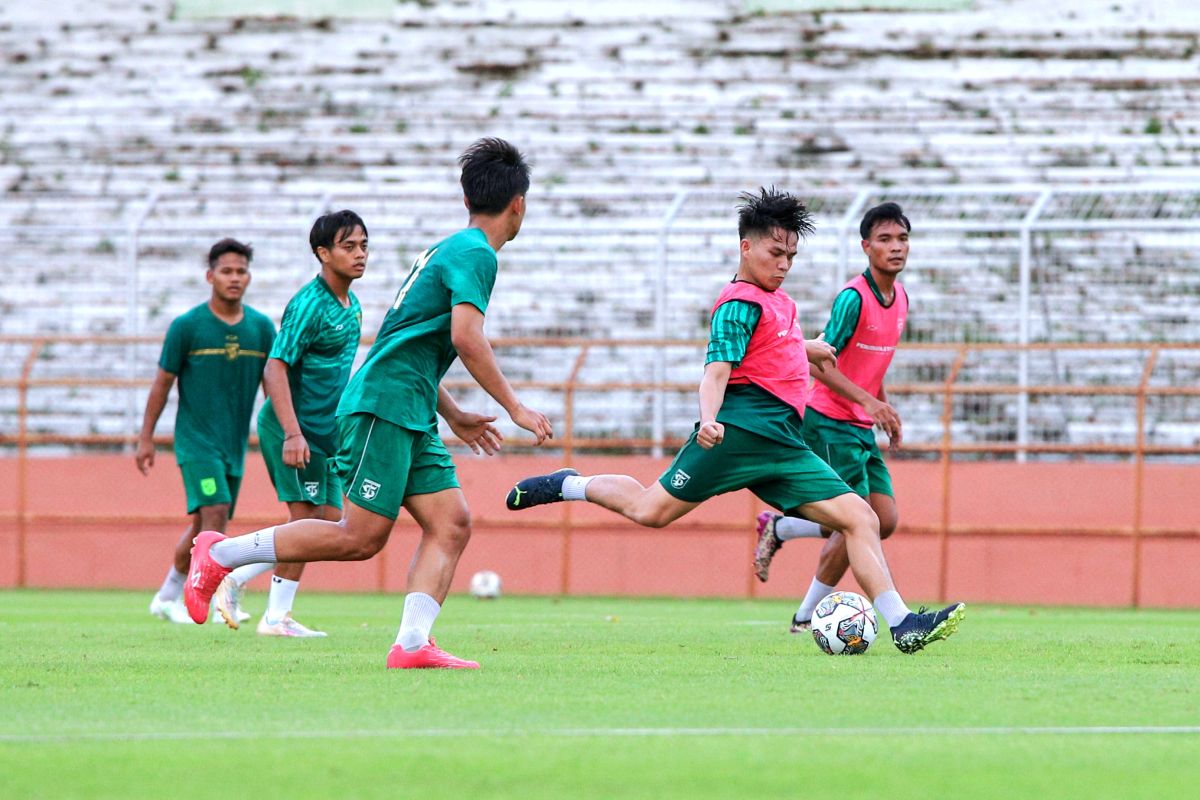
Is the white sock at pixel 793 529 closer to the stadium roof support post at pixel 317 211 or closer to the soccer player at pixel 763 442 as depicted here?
the soccer player at pixel 763 442

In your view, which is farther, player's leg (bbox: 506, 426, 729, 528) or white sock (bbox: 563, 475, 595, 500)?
white sock (bbox: 563, 475, 595, 500)

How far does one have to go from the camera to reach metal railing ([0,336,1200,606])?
16547mm

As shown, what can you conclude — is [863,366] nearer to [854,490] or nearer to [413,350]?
[854,490]

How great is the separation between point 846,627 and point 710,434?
1140 millimetres

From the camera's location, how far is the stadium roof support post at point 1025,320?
17.2 meters

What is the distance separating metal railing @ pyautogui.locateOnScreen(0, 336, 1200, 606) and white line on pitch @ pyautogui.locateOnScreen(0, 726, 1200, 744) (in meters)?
10.9

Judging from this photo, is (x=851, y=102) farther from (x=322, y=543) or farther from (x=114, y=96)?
(x=322, y=543)

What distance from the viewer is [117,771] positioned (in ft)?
15.9

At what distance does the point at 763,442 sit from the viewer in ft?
28.1

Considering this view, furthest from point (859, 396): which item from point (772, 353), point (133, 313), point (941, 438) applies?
point (133, 313)

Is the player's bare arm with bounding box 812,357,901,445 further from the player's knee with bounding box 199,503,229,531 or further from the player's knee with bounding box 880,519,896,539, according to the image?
the player's knee with bounding box 199,503,229,531

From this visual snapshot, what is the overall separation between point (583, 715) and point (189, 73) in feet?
70.3

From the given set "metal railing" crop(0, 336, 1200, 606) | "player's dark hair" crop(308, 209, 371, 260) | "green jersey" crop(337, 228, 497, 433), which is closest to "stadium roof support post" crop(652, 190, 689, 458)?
"metal railing" crop(0, 336, 1200, 606)

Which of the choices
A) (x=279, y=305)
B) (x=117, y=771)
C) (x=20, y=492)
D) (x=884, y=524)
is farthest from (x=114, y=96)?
(x=117, y=771)
